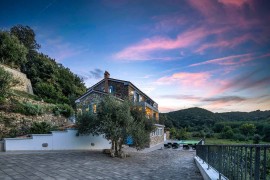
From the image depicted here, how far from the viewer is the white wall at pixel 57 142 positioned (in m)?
12.1

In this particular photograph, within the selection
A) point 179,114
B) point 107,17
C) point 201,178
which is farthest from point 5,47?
point 179,114

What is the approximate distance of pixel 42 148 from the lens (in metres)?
13.2

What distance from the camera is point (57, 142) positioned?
1392 centimetres

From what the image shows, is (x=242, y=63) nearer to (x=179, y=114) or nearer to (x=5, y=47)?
(x=5, y=47)

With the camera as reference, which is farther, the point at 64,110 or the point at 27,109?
the point at 64,110

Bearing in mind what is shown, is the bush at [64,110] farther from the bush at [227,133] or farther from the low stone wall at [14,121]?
the bush at [227,133]

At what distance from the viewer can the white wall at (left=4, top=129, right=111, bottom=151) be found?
39.6 feet

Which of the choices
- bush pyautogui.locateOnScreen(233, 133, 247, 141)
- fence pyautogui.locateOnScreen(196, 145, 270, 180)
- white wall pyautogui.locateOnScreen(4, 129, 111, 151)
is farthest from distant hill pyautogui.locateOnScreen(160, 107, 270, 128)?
fence pyautogui.locateOnScreen(196, 145, 270, 180)

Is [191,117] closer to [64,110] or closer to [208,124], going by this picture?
[208,124]

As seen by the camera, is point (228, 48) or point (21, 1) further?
point (21, 1)

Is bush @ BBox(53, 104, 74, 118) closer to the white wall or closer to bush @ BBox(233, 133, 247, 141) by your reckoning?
the white wall

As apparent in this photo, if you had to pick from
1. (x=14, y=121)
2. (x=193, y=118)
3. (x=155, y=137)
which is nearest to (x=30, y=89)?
(x=14, y=121)

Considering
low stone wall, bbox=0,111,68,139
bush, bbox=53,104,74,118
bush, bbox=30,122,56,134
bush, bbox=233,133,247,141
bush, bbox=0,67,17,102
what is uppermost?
bush, bbox=0,67,17,102

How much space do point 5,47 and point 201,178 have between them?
27.6 metres
